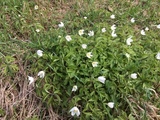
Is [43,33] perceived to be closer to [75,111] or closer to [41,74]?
[41,74]

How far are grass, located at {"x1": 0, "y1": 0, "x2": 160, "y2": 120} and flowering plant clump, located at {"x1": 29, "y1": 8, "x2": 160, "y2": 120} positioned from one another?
0.06 metres

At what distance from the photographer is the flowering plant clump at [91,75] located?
83.9 inches

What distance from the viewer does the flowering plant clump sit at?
2.13 meters

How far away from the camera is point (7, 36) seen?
2.62 meters

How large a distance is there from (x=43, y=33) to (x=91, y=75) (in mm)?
767

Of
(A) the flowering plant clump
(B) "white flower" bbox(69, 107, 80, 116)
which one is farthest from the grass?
(B) "white flower" bbox(69, 107, 80, 116)

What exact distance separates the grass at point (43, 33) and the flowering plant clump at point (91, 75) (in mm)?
63

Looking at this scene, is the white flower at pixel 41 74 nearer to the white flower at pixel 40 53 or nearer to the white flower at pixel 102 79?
the white flower at pixel 40 53

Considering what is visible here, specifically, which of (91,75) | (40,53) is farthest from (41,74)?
(91,75)

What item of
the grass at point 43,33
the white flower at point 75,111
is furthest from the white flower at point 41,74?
the white flower at point 75,111

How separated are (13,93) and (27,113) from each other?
0.71 ft

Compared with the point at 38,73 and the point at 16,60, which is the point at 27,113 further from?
the point at 16,60

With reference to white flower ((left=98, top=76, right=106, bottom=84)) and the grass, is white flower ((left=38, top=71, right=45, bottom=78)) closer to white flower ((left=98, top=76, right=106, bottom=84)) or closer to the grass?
the grass

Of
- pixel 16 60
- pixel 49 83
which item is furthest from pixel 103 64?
pixel 16 60
